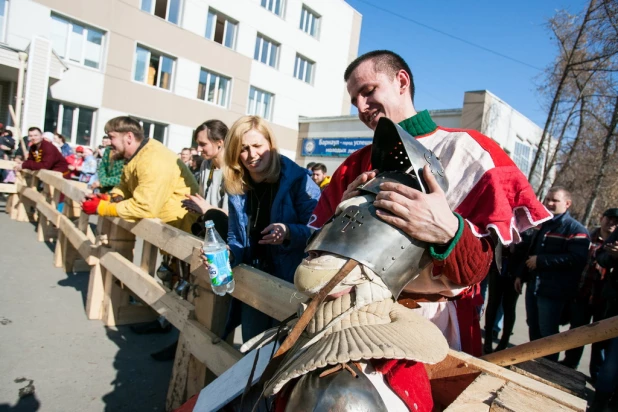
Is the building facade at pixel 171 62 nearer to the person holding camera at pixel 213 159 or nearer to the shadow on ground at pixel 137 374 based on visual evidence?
the person holding camera at pixel 213 159

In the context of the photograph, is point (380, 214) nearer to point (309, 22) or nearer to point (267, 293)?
point (267, 293)

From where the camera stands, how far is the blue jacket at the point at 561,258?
385cm

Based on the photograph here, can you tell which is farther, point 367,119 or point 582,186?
point 582,186

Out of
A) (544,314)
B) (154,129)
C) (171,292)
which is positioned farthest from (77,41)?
(544,314)

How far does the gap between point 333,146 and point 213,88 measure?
6598mm

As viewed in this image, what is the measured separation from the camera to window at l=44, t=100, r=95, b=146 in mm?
13750

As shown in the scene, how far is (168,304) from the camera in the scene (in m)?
2.79

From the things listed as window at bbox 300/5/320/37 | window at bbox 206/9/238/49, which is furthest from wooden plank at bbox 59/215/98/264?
window at bbox 300/5/320/37

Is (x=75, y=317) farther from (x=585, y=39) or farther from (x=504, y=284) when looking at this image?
(x=585, y=39)

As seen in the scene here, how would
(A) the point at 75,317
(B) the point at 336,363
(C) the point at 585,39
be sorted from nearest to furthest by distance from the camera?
(B) the point at 336,363 → (A) the point at 75,317 → (C) the point at 585,39

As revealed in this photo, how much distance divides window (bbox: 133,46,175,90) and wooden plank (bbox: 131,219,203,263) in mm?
14673

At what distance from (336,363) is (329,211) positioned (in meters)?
0.87

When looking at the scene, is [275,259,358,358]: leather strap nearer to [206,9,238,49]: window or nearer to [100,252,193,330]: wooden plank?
[100,252,193,330]: wooden plank

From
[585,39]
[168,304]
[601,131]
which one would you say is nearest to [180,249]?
[168,304]
